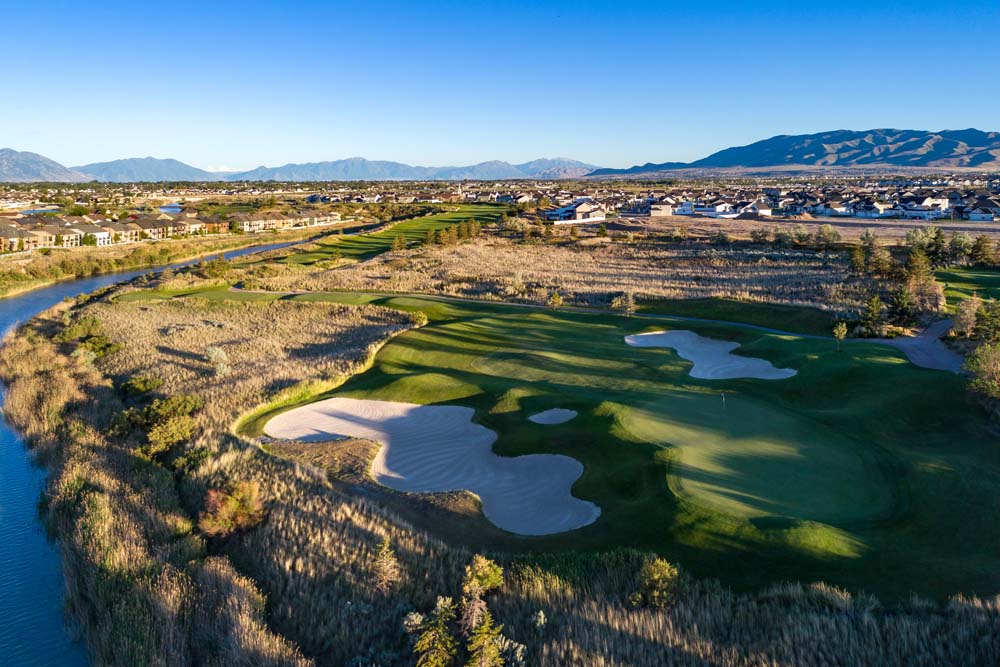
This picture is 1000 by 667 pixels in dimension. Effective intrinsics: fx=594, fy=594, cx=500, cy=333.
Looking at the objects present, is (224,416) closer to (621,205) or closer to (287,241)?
(287,241)

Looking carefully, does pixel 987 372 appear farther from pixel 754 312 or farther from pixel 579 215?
pixel 579 215

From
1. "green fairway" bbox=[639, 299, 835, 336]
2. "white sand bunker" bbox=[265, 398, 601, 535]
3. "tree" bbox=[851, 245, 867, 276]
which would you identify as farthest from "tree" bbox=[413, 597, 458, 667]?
"tree" bbox=[851, 245, 867, 276]

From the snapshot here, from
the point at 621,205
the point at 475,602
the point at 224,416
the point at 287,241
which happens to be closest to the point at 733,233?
the point at 621,205

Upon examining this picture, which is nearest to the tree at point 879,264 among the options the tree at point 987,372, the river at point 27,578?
the tree at point 987,372

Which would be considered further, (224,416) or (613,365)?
(613,365)

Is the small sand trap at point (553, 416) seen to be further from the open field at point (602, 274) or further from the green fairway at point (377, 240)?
the green fairway at point (377, 240)

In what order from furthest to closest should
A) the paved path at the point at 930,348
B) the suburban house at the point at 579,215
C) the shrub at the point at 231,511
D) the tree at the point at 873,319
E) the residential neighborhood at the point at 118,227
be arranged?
the suburban house at the point at 579,215, the residential neighborhood at the point at 118,227, the tree at the point at 873,319, the paved path at the point at 930,348, the shrub at the point at 231,511

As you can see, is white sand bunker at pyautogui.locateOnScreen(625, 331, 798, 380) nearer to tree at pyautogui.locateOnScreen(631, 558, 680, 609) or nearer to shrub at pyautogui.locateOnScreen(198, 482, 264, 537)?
tree at pyautogui.locateOnScreen(631, 558, 680, 609)
